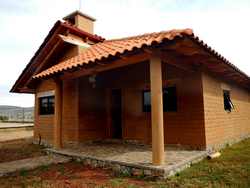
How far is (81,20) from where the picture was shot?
1167 centimetres

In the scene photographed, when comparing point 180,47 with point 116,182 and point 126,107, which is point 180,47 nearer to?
point 116,182

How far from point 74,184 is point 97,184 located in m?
0.51

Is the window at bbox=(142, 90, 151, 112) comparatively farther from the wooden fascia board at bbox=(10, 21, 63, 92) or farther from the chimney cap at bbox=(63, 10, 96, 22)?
the chimney cap at bbox=(63, 10, 96, 22)

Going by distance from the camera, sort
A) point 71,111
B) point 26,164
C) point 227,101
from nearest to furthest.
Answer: point 26,164 → point 71,111 → point 227,101

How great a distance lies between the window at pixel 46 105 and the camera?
1116 centimetres

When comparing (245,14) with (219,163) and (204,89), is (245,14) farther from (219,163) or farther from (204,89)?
(219,163)

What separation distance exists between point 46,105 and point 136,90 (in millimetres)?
5205

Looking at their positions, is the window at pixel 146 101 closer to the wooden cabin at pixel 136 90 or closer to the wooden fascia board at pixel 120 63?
the wooden cabin at pixel 136 90

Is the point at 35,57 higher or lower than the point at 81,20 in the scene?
lower

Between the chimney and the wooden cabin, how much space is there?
0.17 feet

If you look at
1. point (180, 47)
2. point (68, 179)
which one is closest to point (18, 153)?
point (68, 179)

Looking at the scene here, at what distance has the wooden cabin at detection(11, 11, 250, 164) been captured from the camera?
5.55m

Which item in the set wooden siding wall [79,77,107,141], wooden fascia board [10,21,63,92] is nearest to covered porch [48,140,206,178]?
wooden siding wall [79,77,107,141]

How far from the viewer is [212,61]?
275 inches
